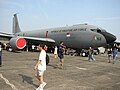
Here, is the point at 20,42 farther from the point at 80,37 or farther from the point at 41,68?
the point at 41,68

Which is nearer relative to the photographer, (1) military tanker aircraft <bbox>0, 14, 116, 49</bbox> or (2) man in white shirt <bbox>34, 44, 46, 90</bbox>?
(2) man in white shirt <bbox>34, 44, 46, 90</bbox>

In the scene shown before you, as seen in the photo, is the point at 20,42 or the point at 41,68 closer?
the point at 41,68

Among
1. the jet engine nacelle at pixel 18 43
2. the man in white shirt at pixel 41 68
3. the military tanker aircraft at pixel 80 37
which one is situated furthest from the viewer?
the jet engine nacelle at pixel 18 43

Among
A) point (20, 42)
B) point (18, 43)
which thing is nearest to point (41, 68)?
point (18, 43)

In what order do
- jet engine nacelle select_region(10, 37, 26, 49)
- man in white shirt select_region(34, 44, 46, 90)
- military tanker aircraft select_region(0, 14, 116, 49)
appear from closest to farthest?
man in white shirt select_region(34, 44, 46, 90), military tanker aircraft select_region(0, 14, 116, 49), jet engine nacelle select_region(10, 37, 26, 49)

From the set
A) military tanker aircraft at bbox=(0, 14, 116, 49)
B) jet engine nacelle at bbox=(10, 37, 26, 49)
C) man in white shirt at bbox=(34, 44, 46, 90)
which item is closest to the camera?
man in white shirt at bbox=(34, 44, 46, 90)

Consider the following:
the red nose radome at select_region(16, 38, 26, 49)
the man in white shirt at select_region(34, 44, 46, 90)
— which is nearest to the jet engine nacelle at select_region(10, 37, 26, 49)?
the red nose radome at select_region(16, 38, 26, 49)

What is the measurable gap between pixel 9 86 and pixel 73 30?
1937 centimetres

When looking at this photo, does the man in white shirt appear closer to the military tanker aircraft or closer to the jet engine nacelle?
the military tanker aircraft

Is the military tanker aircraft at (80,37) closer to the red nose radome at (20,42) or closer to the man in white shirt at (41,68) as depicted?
the red nose radome at (20,42)

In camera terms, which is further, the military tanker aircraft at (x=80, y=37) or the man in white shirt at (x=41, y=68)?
the military tanker aircraft at (x=80, y=37)

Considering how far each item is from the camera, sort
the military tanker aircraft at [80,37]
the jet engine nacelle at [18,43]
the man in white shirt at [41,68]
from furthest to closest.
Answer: the jet engine nacelle at [18,43], the military tanker aircraft at [80,37], the man in white shirt at [41,68]

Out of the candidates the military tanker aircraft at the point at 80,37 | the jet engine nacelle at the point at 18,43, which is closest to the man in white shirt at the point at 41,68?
the military tanker aircraft at the point at 80,37

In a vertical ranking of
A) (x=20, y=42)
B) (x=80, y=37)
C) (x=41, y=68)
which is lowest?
(x=41, y=68)
